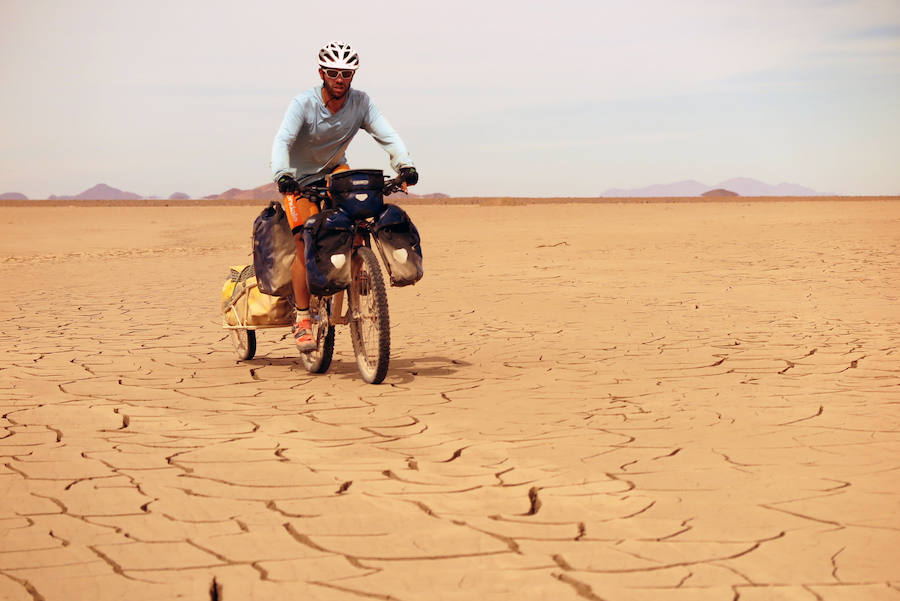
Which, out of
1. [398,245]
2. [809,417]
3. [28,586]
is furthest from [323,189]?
[28,586]

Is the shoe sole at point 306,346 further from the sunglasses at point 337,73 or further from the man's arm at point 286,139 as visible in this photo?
the sunglasses at point 337,73

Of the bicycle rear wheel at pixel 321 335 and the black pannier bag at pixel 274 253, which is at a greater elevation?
the black pannier bag at pixel 274 253

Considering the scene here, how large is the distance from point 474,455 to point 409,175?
2352 millimetres

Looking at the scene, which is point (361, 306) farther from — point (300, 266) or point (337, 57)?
point (337, 57)

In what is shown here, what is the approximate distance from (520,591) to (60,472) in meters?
2.09

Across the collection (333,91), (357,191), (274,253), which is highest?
(333,91)

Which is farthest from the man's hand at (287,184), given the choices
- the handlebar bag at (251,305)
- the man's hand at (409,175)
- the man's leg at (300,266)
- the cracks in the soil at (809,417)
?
the cracks in the soil at (809,417)

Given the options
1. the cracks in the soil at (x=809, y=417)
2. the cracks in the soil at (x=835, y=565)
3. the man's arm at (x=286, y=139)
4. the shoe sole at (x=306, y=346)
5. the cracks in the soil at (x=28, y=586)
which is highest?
the man's arm at (x=286, y=139)

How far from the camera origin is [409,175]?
20.6 ft

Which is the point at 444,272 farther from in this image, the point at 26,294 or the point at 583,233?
the point at 583,233

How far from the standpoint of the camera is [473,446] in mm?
4477

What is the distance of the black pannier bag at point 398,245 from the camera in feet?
19.9

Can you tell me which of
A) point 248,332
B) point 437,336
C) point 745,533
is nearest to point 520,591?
point 745,533

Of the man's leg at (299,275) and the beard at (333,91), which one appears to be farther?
the man's leg at (299,275)
